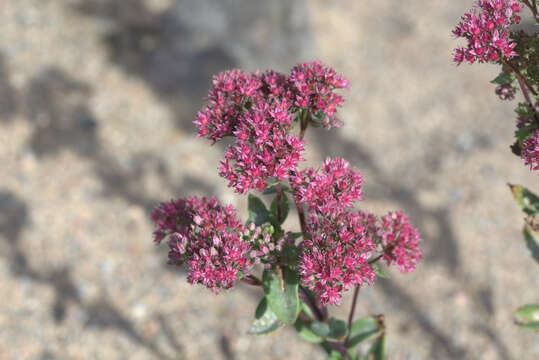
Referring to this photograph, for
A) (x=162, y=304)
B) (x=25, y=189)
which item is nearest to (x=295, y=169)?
(x=162, y=304)

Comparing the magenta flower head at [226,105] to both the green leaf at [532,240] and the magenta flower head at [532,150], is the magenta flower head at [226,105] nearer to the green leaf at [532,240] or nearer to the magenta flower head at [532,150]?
the magenta flower head at [532,150]

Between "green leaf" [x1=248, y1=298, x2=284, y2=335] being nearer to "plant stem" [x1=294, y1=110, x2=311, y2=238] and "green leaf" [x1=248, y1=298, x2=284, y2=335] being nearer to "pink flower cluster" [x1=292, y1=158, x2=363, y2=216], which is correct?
"plant stem" [x1=294, y1=110, x2=311, y2=238]

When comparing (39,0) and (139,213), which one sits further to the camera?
(39,0)

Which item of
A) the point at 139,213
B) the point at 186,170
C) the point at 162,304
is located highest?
the point at 186,170

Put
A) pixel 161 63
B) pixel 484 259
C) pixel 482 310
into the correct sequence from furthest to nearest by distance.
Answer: pixel 161 63 < pixel 484 259 < pixel 482 310

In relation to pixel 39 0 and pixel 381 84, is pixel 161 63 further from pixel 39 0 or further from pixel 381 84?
pixel 381 84

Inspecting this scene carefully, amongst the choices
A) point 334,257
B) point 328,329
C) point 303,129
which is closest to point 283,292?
point 334,257
